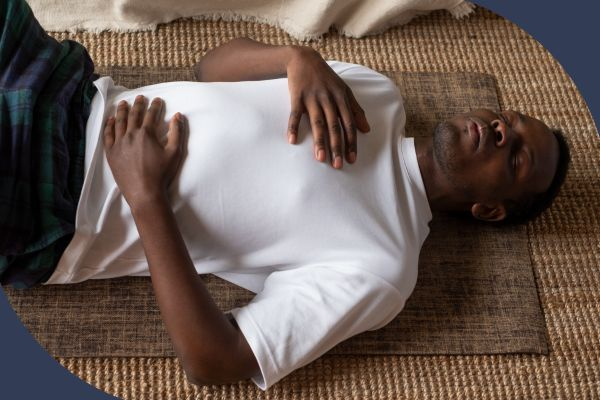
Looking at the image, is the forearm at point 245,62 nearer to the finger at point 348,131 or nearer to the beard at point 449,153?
the finger at point 348,131

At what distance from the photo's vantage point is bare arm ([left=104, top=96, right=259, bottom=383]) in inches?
45.8

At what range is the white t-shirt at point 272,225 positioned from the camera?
1.20 metres

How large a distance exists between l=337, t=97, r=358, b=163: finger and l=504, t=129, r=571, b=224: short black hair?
33cm

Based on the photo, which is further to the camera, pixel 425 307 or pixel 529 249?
pixel 529 249

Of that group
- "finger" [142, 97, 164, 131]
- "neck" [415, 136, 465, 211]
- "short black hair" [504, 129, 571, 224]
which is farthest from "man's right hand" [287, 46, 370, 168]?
"short black hair" [504, 129, 571, 224]

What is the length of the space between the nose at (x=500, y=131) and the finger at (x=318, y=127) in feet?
1.06

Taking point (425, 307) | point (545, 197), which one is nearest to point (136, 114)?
point (425, 307)

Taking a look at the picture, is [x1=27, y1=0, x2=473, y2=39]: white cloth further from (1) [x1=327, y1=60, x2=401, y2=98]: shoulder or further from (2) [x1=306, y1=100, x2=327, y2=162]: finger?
(2) [x1=306, y1=100, x2=327, y2=162]: finger

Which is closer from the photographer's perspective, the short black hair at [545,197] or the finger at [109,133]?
the finger at [109,133]

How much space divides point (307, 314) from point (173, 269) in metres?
0.23

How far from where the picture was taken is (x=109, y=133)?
127cm

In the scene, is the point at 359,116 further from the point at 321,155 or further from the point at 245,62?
the point at 245,62

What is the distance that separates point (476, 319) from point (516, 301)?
0.32 feet

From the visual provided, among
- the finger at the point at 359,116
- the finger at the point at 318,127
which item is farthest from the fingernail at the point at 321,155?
the finger at the point at 359,116
